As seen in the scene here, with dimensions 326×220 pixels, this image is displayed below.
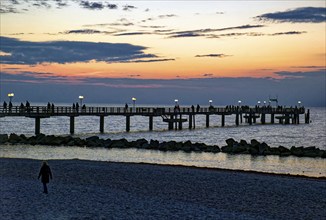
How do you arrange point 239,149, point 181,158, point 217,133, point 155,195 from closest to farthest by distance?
1. point 155,195
2. point 181,158
3. point 239,149
4. point 217,133

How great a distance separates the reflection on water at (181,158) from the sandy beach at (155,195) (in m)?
7.58

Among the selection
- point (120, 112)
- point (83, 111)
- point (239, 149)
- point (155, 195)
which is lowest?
point (239, 149)

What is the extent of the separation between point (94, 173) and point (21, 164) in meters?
6.00

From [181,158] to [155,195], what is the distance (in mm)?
19758

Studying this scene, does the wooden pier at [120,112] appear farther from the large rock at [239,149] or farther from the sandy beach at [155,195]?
the sandy beach at [155,195]

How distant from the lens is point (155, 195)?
1945 cm

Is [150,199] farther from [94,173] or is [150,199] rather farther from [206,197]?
[94,173]

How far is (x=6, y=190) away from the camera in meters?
18.7

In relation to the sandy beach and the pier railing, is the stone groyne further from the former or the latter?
the sandy beach

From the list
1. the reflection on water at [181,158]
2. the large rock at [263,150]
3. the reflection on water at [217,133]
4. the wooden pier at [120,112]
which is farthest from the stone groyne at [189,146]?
the reflection on water at [217,133]

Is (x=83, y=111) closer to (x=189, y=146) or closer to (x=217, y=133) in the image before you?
(x=217, y=133)

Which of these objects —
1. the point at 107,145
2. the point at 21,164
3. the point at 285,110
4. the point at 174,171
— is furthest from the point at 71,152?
the point at 285,110

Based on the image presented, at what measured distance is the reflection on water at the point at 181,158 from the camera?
34.5 metres

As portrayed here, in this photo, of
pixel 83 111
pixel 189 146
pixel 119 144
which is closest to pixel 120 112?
pixel 83 111
